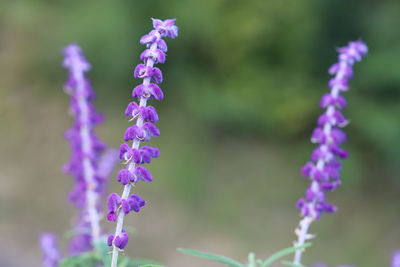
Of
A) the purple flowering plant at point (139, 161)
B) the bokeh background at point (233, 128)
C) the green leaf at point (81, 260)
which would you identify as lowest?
the green leaf at point (81, 260)

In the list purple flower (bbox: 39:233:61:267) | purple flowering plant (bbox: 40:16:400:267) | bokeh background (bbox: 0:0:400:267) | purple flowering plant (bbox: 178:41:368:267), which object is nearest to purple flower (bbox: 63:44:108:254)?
purple flowering plant (bbox: 40:16:400:267)

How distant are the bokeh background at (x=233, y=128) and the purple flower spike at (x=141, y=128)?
5779 mm

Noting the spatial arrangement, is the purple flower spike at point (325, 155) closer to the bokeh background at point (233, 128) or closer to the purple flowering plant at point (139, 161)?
the purple flowering plant at point (139, 161)

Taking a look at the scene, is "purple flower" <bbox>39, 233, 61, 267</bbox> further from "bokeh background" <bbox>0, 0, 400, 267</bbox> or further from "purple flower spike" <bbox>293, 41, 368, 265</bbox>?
"bokeh background" <bbox>0, 0, 400, 267</bbox>

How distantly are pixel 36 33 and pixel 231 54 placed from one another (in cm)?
283

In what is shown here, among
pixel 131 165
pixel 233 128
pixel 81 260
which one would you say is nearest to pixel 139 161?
pixel 131 165

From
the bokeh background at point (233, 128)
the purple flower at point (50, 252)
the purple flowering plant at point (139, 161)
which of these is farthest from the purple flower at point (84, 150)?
the bokeh background at point (233, 128)

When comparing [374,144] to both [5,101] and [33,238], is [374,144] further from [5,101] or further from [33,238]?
[5,101]

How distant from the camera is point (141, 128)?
1.06m

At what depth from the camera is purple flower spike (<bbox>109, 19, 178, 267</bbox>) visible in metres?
1.04

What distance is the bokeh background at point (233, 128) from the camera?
22.6 ft

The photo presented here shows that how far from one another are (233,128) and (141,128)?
22.0 feet

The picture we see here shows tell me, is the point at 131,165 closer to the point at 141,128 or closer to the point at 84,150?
the point at 141,128

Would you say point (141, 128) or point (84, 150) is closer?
point (141, 128)
